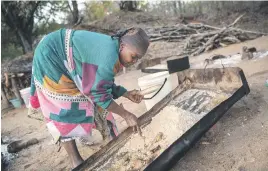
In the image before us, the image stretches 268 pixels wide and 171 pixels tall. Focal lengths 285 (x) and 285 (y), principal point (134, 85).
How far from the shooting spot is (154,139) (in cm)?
282

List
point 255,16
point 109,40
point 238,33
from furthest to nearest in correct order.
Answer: point 255,16 → point 238,33 → point 109,40

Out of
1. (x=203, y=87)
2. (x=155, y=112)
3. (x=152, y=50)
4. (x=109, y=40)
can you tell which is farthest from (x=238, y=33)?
(x=109, y=40)

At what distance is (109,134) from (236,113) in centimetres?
148

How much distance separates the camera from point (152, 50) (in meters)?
11.2

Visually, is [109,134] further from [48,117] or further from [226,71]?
[226,71]

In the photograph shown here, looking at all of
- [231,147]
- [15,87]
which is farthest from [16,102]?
[231,147]

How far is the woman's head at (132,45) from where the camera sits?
2.18m

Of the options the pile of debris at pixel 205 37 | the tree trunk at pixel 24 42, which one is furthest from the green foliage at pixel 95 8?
the pile of debris at pixel 205 37

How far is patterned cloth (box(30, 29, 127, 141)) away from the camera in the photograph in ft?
7.21

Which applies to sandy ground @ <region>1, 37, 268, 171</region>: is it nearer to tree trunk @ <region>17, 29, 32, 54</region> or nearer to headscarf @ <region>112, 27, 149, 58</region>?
headscarf @ <region>112, 27, 149, 58</region>

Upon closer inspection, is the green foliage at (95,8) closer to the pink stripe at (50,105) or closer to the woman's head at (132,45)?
the pink stripe at (50,105)

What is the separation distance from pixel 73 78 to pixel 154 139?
101 cm

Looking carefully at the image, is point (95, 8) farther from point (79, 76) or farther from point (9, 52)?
point (79, 76)

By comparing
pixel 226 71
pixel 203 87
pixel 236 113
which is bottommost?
pixel 236 113
